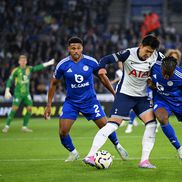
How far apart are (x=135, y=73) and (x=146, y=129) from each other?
3.10 feet

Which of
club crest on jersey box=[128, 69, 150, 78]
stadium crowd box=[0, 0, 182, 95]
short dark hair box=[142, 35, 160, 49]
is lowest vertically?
stadium crowd box=[0, 0, 182, 95]

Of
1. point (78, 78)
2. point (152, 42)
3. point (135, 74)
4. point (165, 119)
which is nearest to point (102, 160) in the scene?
point (165, 119)

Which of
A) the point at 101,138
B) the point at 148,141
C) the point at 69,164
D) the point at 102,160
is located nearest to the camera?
the point at 102,160

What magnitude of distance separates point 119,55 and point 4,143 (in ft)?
19.8

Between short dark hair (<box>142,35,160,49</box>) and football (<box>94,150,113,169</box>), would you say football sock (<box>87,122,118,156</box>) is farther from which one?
short dark hair (<box>142,35,160,49</box>)

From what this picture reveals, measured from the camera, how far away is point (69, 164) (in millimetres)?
10430

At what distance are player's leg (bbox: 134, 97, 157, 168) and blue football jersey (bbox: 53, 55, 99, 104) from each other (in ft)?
3.61

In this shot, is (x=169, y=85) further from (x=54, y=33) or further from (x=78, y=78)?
(x=54, y=33)

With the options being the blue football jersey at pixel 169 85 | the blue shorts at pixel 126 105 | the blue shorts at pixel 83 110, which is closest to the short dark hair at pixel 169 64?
the blue football jersey at pixel 169 85

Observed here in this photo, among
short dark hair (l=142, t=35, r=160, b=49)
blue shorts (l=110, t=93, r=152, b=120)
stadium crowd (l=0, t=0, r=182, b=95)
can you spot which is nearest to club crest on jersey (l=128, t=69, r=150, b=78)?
blue shorts (l=110, t=93, r=152, b=120)

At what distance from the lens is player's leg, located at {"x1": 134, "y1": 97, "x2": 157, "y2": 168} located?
32.1ft

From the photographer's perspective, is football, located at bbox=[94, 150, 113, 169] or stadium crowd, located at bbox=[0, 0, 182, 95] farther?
stadium crowd, located at bbox=[0, 0, 182, 95]

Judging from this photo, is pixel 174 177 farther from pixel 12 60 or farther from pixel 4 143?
pixel 12 60

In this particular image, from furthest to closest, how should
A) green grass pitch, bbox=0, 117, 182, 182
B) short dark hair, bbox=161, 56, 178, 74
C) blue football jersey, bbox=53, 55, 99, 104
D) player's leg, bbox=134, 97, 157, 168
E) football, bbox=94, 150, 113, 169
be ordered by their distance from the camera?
blue football jersey, bbox=53, 55, 99, 104 < player's leg, bbox=134, 97, 157, 168 < football, bbox=94, 150, 113, 169 < short dark hair, bbox=161, 56, 178, 74 < green grass pitch, bbox=0, 117, 182, 182
